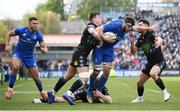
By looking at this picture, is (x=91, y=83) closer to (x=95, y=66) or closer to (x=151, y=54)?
(x=95, y=66)

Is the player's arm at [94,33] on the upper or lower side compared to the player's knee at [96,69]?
upper

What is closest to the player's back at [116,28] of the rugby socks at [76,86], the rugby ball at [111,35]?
the rugby ball at [111,35]

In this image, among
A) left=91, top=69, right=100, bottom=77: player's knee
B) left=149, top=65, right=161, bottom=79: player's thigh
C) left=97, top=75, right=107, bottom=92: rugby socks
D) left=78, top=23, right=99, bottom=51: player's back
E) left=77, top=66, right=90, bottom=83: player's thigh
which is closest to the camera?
left=77, top=66, right=90, bottom=83: player's thigh

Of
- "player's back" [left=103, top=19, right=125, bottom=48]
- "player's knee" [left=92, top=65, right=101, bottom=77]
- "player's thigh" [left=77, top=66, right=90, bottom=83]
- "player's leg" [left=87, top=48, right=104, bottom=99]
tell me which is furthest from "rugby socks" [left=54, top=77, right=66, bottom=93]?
"player's back" [left=103, top=19, right=125, bottom=48]

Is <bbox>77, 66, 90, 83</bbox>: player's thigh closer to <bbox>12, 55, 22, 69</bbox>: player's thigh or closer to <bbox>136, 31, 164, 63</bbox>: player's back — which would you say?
<bbox>12, 55, 22, 69</bbox>: player's thigh

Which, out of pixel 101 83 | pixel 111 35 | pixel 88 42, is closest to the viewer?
pixel 111 35

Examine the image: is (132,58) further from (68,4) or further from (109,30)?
(68,4)

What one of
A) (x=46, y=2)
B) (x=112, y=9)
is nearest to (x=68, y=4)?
(x=46, y=2)

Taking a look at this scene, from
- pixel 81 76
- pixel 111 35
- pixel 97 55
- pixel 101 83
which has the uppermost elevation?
pixel 111 35

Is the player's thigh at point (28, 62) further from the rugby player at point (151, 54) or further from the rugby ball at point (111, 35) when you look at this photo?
the rugby player at point (151, 54)

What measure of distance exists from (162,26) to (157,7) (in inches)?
432

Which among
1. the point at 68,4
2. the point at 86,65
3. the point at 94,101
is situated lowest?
the point at 68,4

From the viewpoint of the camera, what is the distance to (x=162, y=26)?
74312 millimetres

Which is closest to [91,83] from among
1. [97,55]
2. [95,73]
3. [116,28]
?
[95,73]
